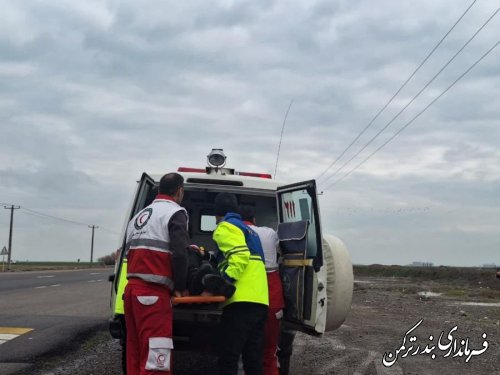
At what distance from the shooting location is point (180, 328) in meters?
5.99

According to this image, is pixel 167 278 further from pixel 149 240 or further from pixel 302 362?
pixel 302 362

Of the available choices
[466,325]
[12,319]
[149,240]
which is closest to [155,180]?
[149,240]

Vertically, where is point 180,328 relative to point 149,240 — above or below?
below

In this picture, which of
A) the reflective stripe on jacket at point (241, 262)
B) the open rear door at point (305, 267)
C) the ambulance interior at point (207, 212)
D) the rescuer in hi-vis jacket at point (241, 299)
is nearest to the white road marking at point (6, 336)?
the ambulance interior at point (207, 212)

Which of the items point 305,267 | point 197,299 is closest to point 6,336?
point 305,267

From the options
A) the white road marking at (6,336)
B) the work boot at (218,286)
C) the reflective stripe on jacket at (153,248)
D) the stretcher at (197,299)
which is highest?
the reflective stripe on jacket at (153,248)

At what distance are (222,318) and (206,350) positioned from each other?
1.00m

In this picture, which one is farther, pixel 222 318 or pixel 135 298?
pixel 222 318

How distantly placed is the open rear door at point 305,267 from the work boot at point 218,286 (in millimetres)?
1072

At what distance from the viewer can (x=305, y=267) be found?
5.88 meters

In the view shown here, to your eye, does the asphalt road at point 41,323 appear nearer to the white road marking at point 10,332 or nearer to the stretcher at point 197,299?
the white road marking at point 10,332

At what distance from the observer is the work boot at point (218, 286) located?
16.0 ft

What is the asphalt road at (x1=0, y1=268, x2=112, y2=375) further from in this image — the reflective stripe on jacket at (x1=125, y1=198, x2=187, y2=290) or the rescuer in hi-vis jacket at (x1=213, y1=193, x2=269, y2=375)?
the reflective stripe on jacket at (x1=125, y1=198, x2=187, y2=290)

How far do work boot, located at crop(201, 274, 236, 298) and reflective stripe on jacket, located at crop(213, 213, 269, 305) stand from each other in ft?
0.30
